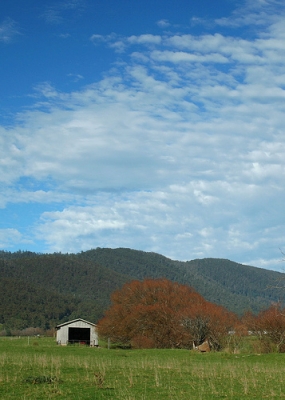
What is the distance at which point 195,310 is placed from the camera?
54.3 meters

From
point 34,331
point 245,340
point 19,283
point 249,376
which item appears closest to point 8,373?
point 249,376

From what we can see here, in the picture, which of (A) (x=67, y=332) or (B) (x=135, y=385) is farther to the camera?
(A) (x=67, y=332)

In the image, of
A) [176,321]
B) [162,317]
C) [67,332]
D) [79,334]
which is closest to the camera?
[176,321]

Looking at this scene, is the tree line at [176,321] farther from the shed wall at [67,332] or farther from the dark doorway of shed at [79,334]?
the dark doorway of shed at [79,334]

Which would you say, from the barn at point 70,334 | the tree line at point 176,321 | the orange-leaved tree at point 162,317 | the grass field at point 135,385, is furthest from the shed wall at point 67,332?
the grass field at point 135,385

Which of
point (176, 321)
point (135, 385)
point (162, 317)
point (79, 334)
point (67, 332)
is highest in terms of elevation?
point (162, 317)

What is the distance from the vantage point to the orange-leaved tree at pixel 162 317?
5322 centimetres

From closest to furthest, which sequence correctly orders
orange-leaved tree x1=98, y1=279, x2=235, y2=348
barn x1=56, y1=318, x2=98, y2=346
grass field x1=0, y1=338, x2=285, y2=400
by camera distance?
grass field x1=0, y1=338, x2=285, y2=400 < orange-leaved tree x1=98, y1=279, x2=235, y2=348 < barn x1=56, y1=318, x2=98, y2=346

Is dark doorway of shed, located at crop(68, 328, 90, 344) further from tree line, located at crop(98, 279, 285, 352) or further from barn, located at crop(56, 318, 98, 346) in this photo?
tree line, located at crop(98, 279, 285, 352)

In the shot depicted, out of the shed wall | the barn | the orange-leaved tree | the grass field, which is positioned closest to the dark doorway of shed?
the barn

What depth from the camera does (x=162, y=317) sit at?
58250 millimetres

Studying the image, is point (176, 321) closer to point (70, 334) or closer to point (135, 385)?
point (70, 334)

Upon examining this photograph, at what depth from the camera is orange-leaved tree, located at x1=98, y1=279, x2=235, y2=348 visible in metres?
53.2

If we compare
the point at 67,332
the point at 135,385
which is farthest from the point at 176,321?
the point at 135,385
